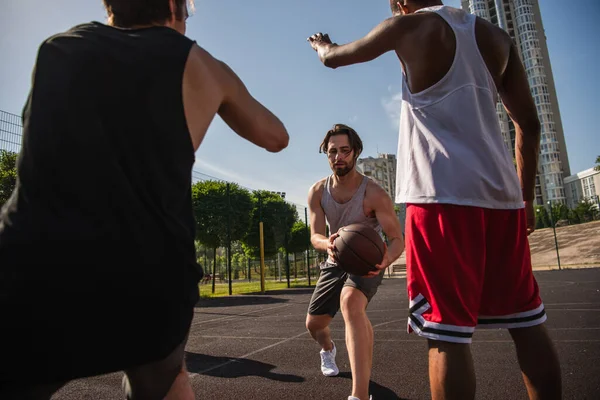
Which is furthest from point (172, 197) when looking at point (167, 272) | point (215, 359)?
point (215, 359)

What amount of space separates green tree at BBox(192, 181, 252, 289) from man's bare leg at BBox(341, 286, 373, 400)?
16.1 metres

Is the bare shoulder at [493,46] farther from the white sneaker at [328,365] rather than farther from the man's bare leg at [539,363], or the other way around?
the white sneaker at [328,365]

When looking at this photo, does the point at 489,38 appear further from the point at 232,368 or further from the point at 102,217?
the point at 232,368

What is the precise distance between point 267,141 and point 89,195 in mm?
634

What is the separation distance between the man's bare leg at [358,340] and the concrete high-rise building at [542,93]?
94.2 meters

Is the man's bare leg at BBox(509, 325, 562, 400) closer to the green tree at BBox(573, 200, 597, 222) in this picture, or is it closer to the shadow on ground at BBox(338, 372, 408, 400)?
the shadow on ground at BBox(338, 372, 408, 400)

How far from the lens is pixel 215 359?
4.83m

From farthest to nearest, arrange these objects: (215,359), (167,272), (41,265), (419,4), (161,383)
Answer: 1. (215,359)
2. (419,4)
3. (161,383)
4. (167,272)
5. (41,265)

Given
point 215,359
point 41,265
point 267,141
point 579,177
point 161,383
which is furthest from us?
point 579,177

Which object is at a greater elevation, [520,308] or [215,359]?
[520,308]

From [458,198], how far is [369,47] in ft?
2.78

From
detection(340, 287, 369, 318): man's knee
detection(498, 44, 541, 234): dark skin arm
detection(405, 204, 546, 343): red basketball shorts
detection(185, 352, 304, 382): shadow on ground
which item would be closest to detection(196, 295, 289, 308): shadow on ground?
detection(185, 352, 304, 382): shadow on ground

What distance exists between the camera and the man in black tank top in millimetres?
944

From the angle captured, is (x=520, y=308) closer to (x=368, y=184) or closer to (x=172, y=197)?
(x=172, y=197)
